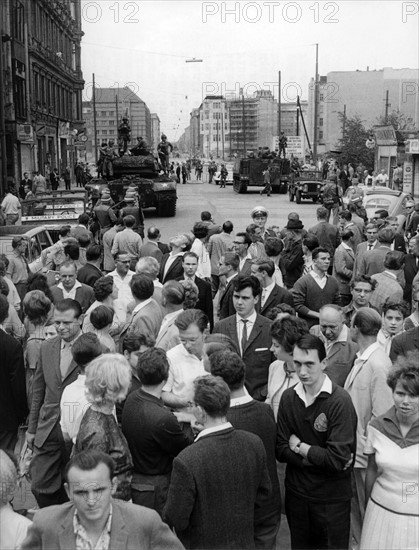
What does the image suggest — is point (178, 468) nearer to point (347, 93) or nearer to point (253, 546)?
point (253, 546)

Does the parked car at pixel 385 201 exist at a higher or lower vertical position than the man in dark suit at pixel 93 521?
higher

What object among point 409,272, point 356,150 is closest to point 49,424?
point 409,272

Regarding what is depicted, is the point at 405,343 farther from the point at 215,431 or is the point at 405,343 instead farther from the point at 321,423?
the point at 215,431

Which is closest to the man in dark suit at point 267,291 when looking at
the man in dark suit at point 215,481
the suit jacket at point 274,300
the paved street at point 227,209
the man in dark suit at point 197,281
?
the suit jacket at point 274,300

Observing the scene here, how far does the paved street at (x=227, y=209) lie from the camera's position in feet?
93.1

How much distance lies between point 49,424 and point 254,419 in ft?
5.22

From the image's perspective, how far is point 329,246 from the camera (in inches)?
498

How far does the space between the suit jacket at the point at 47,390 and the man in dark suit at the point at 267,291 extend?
262cm

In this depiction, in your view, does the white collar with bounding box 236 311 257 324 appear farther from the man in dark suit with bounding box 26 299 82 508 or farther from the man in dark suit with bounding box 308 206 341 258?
the man in dark suit with bounding box 308 206 341 258

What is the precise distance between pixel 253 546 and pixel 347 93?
319 ft

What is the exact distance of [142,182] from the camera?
2944 cm

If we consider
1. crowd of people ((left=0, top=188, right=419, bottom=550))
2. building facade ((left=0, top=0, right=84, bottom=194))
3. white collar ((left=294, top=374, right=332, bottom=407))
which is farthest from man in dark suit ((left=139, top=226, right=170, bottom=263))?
building facade ((left=0, top=0, right=84, bottom=194))

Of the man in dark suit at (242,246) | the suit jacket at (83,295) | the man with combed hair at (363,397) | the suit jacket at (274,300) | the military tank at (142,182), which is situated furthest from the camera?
the military tank at (142,182)

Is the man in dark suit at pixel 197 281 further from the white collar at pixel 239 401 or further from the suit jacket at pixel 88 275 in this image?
the white collar at pixel 239 401
